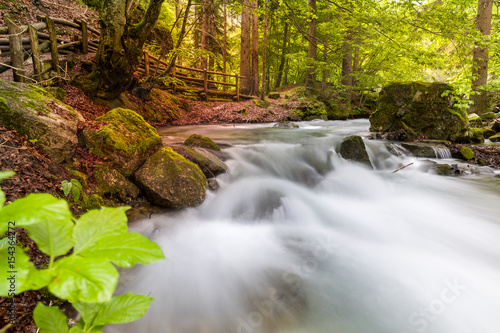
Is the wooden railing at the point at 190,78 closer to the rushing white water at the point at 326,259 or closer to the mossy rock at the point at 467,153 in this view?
the rushing white water at the point at 326,259

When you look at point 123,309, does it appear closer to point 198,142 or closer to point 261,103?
point 198,142

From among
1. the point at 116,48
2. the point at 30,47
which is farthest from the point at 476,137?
the point at 30,47

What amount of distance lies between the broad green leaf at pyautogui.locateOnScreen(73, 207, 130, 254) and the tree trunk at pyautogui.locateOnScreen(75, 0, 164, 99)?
6886 mm

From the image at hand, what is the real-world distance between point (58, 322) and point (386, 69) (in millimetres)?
15646

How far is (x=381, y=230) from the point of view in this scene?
3770 millimetres

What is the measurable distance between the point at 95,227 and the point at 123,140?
12.4 ft

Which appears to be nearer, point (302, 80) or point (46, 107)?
point (46, 107)

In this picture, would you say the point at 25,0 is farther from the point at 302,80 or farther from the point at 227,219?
the point at 302,80

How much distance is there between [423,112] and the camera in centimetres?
794

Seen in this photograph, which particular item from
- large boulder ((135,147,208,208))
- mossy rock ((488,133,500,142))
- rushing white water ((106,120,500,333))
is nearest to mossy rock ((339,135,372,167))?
rushing white water ((106,120,500,333))

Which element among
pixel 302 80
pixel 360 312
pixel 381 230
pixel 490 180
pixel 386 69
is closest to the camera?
pixel 360 312

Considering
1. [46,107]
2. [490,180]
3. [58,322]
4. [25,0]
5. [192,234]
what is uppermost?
[25,0]

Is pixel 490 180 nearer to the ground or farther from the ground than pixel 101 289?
nearer to the ground

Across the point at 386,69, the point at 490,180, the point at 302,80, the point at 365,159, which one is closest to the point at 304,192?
the point at 365,159
